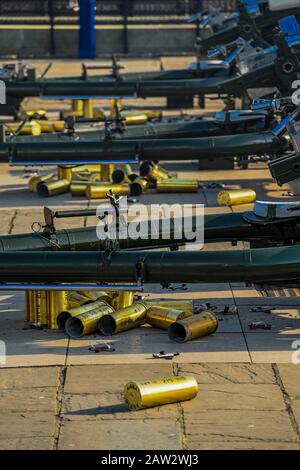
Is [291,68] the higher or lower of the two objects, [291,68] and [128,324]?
the higher

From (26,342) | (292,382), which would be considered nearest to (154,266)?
(26,342)

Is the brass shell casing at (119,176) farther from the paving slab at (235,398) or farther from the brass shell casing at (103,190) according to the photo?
the paving slab at (235,398)

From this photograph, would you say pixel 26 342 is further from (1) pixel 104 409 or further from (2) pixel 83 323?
(1) pixel 104 409

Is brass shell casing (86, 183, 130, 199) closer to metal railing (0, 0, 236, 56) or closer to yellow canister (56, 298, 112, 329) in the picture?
yellow canister (56, 298, 112, 329)

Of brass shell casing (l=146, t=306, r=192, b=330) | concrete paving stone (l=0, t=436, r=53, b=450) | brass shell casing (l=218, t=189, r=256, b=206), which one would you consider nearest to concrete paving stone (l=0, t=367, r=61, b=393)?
concrete paving stone (l=0, t=436, r=53, b=450)

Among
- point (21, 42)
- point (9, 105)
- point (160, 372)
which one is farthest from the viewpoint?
point (21, 42)

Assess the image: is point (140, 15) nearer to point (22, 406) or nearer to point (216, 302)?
point (216, 302)

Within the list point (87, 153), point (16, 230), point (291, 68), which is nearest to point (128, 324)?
point (16, 230)
